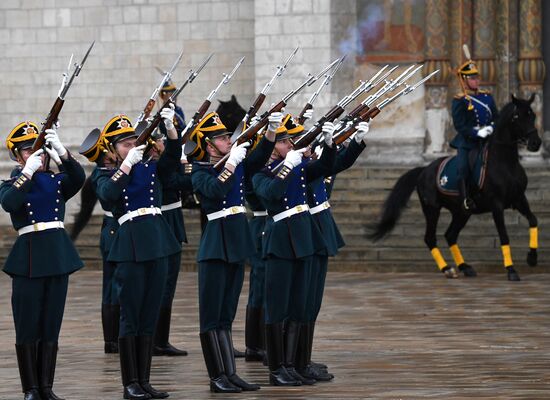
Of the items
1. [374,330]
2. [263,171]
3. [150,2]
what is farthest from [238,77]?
[263,171]

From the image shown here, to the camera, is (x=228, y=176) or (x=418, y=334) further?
(x=418, y=334)

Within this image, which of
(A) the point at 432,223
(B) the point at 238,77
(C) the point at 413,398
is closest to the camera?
(C) the point at 413,398

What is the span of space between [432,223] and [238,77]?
6.65m

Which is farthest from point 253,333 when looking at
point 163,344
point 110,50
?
point 110,50

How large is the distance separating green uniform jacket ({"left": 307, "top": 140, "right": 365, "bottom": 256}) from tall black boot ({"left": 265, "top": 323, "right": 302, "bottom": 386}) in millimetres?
732

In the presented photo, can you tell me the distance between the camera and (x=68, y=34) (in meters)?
26.6

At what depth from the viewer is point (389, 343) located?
13.5 m

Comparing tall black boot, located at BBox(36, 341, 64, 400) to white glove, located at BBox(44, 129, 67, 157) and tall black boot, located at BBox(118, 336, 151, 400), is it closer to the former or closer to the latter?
tall black boot, located at BBox(118, 336, 151, 400)

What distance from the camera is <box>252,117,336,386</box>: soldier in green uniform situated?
11.1m

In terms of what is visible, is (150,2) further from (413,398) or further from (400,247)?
(413,398)

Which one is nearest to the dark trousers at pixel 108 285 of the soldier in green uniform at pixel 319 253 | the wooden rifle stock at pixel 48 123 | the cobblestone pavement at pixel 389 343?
the cobblestone pavement at pixel 389 343

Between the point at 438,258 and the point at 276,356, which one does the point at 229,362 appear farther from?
the point at 438,258

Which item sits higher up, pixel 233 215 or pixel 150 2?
pixel 150 2

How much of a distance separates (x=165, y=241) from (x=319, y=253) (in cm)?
112
